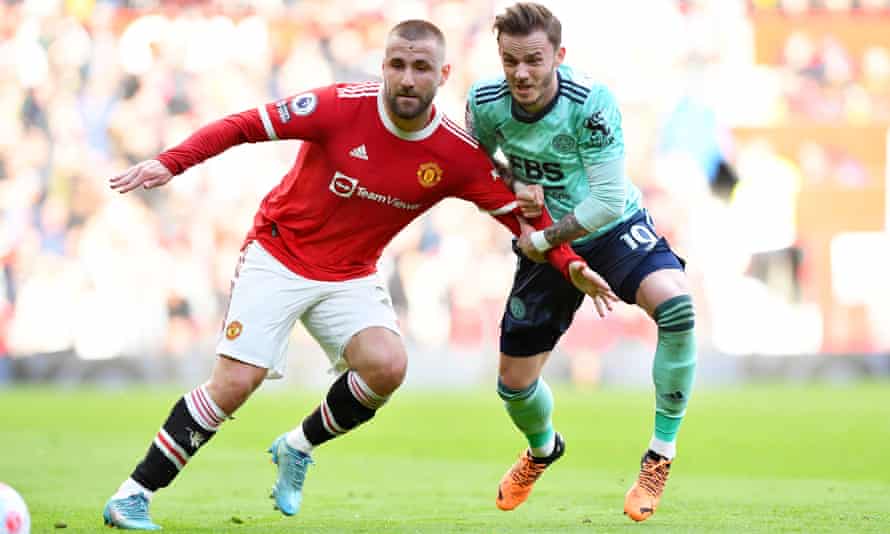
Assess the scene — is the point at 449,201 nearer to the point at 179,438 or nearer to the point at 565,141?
the point at 565,141

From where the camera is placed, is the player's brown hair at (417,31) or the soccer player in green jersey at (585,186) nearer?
the player's brown hair at (417,31)

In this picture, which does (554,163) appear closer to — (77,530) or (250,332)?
(250,332)

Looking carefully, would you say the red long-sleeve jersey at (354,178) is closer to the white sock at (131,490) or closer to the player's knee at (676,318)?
the player's knee at (676,318)

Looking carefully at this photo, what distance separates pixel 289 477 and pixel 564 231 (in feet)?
6.32

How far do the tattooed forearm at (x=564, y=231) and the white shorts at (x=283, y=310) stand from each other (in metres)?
0.94

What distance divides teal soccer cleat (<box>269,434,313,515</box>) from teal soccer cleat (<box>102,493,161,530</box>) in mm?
958

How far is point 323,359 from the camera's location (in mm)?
22016

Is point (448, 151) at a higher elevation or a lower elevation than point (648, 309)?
higher

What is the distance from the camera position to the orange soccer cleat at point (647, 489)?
6707 millimetres

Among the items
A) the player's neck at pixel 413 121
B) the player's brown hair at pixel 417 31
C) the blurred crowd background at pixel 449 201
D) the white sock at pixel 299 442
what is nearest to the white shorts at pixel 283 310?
the white sock at pixel 299 442

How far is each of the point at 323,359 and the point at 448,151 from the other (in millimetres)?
15348

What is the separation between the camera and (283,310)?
6.84 meters

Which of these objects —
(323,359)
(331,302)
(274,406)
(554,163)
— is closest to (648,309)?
(554,163)

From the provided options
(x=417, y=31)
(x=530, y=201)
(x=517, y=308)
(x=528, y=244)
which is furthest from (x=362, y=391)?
(x=417, y=31)
